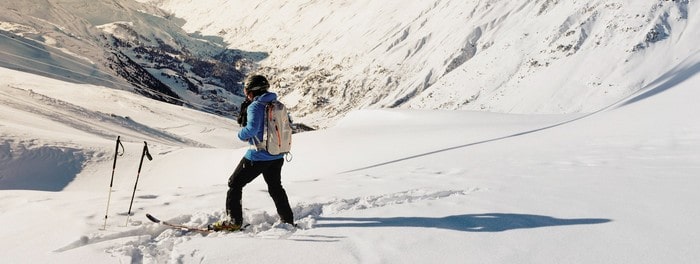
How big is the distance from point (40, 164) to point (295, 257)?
17112 millimetres

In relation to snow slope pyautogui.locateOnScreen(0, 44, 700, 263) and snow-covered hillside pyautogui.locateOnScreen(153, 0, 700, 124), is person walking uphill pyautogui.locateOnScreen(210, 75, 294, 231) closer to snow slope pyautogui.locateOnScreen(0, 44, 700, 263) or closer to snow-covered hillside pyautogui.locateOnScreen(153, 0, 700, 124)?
snow slope pyautogui.locateOnScreen(0, 44, 700, 263)

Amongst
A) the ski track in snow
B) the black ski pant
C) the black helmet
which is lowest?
the ski track in snow

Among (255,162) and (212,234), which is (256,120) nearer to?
(255,162)

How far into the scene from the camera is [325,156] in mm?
17359

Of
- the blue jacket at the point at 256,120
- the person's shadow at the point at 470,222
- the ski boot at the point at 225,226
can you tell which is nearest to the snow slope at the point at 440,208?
the person's shadow at the point at 470,222

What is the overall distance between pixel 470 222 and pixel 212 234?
10.5ft

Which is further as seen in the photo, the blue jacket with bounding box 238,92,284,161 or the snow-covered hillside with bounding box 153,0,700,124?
the snow-covered hillside with bounding box 153,0,700,124

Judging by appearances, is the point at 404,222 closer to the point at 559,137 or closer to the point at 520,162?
the point at 520,162

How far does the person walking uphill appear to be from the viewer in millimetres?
5992

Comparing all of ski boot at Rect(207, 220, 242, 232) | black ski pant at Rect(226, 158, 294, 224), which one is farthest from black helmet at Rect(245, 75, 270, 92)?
ski boot at Rect(207, 220, 242, 232)

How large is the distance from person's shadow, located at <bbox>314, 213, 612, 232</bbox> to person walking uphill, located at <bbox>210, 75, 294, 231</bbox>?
2.37 ft

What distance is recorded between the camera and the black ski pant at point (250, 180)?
619 cm

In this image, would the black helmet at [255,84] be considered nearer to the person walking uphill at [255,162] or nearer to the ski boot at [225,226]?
the person walking uphill at [255,162]

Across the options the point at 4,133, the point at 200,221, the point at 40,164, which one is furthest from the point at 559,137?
the point at 4,133
